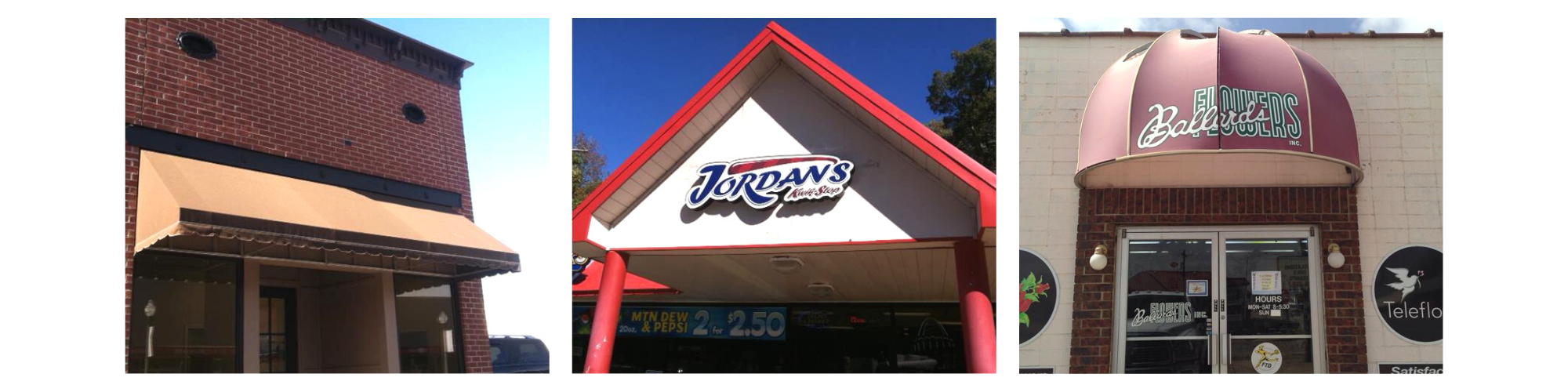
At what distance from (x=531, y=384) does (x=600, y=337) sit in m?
1.43

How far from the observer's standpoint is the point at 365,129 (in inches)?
399

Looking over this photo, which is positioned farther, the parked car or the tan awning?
the parked car

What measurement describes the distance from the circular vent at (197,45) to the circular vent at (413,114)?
215cm

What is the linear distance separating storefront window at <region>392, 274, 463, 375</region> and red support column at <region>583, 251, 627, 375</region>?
2.95 meters

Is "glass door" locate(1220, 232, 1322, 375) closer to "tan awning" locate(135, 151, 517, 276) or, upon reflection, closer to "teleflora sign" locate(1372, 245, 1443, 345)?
"teleflora sign" locate(1372, 245, 1443, 345)

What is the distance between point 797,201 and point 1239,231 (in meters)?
3.46

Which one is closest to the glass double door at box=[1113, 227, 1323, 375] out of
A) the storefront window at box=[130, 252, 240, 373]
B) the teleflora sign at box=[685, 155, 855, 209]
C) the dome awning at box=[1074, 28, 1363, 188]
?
the dome awning at box=[1074, 28, 1363, 188]

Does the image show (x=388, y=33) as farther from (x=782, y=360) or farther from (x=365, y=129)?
(x=782, y=360)

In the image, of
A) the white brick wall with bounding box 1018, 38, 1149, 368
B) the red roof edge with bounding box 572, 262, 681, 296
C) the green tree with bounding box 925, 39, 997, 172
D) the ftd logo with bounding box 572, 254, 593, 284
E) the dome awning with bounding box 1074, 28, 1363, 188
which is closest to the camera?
the dome awning with bounding box 1074, 28, 1363, 188

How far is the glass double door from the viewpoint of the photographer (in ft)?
24.5

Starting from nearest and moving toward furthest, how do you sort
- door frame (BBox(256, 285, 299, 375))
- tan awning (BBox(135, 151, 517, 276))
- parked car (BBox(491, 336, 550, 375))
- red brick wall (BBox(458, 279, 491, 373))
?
1. tan awning (BBox(135, 151, 517, 276))
2. door frame (BBox(256, 285, 299, 375))
3. red brick wall (BBox(458, 279, 491, 373))
4. parked car (BBox(491, 336, 550, 375))

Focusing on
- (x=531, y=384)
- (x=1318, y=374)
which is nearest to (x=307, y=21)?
(x=531, y=384)

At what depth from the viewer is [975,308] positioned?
6.94 metres

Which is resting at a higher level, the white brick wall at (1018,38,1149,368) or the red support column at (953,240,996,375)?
the white brick wall at (1018,38,1149,368)
